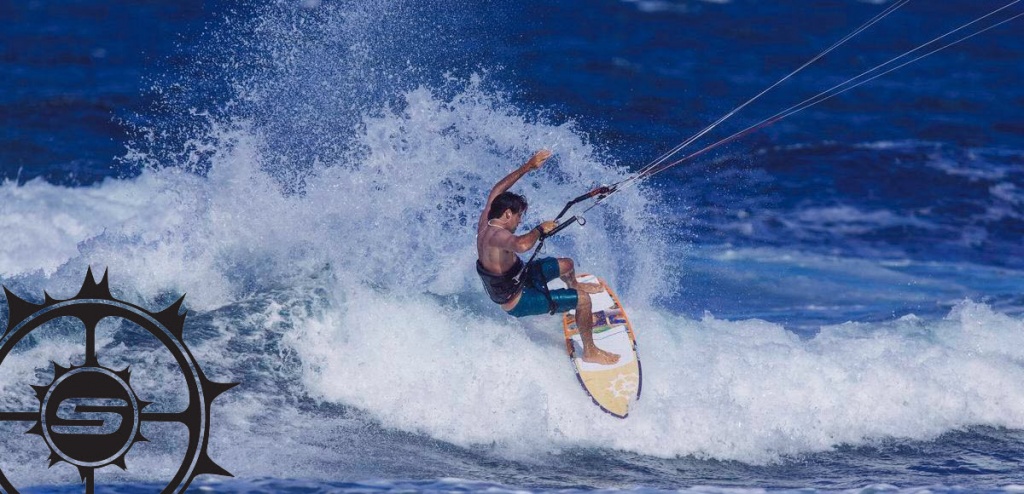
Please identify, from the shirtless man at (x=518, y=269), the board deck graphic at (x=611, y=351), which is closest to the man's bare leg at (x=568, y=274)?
the shirtless man at (x=518, y=269)

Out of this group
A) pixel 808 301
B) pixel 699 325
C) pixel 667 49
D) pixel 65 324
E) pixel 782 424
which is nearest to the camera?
pixel 782 424

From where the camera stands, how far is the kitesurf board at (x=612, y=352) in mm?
7020

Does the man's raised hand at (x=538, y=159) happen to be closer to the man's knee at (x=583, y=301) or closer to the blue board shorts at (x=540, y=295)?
the blue board shorts at (x=540, y=295)

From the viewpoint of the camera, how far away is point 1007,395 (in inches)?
316

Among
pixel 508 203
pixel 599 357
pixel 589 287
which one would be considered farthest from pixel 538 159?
pixel 599 357

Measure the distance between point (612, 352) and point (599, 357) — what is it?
18 cm

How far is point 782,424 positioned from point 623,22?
9.86 meters

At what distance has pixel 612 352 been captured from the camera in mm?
7473

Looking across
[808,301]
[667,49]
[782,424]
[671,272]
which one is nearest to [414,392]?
[782,424]

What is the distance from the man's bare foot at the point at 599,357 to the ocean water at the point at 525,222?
334 mm

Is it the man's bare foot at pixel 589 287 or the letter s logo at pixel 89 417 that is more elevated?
the man's bare foot at pixel 589 287

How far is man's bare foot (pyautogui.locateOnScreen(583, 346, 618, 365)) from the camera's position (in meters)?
7.32

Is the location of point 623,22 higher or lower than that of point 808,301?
higher

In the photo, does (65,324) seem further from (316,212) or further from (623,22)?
(623,22)
